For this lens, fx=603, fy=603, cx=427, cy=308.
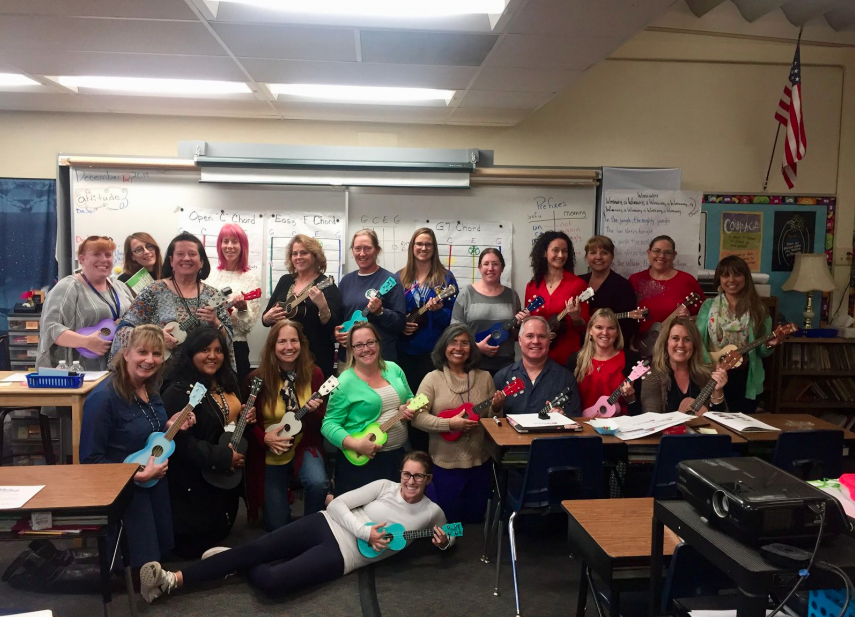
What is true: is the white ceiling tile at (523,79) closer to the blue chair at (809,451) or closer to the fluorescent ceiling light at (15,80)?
the blue chair at (809,451)

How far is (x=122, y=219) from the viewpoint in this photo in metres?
4.65

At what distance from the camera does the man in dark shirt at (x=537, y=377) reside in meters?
3.35

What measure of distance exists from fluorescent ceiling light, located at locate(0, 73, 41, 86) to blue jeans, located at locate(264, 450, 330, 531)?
3030 mm

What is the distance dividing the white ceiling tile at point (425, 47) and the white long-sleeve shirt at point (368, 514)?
2.21 metres

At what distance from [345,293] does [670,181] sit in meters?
2.84

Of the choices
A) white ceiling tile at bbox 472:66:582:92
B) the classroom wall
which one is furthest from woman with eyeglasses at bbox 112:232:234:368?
white ceiling tile at bbox 472:66:582:92

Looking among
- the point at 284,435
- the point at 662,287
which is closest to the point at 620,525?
the point at 284,435

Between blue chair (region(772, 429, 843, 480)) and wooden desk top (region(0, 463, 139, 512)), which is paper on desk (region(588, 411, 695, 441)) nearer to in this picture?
blue chair (region(772, 429, 843, 480))

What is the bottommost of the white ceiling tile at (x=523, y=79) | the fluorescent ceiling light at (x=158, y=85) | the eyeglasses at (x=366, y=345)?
the eyeglasses at (x=366, y=345)

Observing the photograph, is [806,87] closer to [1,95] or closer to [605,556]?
[605,556]

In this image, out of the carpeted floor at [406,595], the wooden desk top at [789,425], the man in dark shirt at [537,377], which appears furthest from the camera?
the man in dark shirt at [537,377]

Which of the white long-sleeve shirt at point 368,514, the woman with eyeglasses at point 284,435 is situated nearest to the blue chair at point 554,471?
the white long-sleeve shirt at point 368,514

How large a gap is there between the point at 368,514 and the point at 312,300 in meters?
1.43

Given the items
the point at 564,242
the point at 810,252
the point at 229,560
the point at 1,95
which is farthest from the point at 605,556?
the point at 1,95
